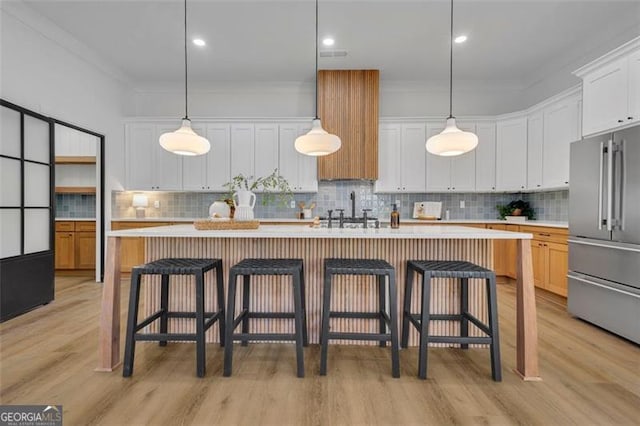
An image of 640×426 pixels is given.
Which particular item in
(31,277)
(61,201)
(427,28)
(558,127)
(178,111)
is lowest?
(31,277)

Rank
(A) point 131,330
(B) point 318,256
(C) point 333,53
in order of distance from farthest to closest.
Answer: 1. (C) point 333,53
2. (B) point 318,256
3. (A) point 131,330

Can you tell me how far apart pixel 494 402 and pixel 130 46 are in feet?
16.6

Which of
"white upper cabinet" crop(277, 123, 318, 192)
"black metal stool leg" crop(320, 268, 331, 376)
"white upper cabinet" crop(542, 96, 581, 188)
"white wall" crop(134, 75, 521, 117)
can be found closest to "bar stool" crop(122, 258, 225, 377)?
"black metal stool leg" crop(320, 268, 331, 376)

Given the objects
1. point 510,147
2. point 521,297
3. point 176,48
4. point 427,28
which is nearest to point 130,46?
point 176,48

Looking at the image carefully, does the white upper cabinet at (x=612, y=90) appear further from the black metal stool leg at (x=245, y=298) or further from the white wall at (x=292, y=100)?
the black metal stool leg at (x=245, y=298)

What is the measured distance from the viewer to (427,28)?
11.9ft

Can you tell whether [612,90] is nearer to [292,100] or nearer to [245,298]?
[245,298]

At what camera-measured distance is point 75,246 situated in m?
4.95

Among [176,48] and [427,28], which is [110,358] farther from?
[427,28]

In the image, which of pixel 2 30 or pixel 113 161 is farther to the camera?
pixel 113 161

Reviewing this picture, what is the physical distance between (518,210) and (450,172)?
3.64 ft

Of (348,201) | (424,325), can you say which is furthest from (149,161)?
(424,325)

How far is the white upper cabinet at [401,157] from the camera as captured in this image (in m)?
5.01

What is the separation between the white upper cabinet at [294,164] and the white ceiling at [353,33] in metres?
0.80
